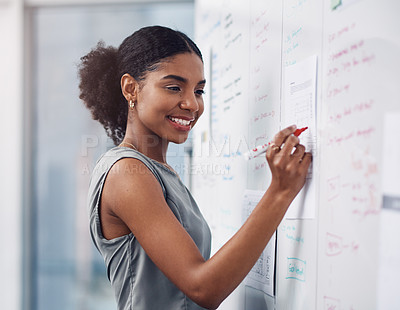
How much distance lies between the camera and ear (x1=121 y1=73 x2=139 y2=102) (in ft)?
3.50

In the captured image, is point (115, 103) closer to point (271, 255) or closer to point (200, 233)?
point (200, 233)

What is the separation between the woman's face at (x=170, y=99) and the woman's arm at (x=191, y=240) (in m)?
0.20

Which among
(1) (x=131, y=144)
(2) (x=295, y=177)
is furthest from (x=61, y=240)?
(2) (x=295, y=177)

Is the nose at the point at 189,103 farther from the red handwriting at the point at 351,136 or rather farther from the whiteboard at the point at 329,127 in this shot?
the red handwriting at the point at 351,136

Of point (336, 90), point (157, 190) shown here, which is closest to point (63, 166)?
point (157, 190)

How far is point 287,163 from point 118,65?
0.57m

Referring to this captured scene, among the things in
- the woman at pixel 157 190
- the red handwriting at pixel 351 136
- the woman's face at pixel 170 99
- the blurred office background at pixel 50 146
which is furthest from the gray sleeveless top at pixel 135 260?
the blurred office background at pixel 50 146

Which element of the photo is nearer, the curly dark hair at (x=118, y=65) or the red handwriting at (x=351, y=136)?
the red handwriting at (x=351, y=136)

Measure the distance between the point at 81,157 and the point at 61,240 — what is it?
0.50m

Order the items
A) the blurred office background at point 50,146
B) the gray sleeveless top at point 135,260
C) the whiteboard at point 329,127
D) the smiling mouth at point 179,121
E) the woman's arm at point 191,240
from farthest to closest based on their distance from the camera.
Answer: the blurred office background at point 50,146 → the smiling mouth at point 179,121 → the gray sleeveless top at point 135,260 → the woman's arm at point 191,240 → the whiteboard at point 329,127

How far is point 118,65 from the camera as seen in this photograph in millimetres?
1147

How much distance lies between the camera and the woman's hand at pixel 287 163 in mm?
832

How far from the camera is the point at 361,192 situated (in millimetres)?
706

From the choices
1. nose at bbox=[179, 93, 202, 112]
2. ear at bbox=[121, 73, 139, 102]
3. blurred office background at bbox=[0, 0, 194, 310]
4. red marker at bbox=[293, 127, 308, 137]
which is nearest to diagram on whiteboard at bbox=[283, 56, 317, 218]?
red marker at bbox=[293, 127, 308, 137]
